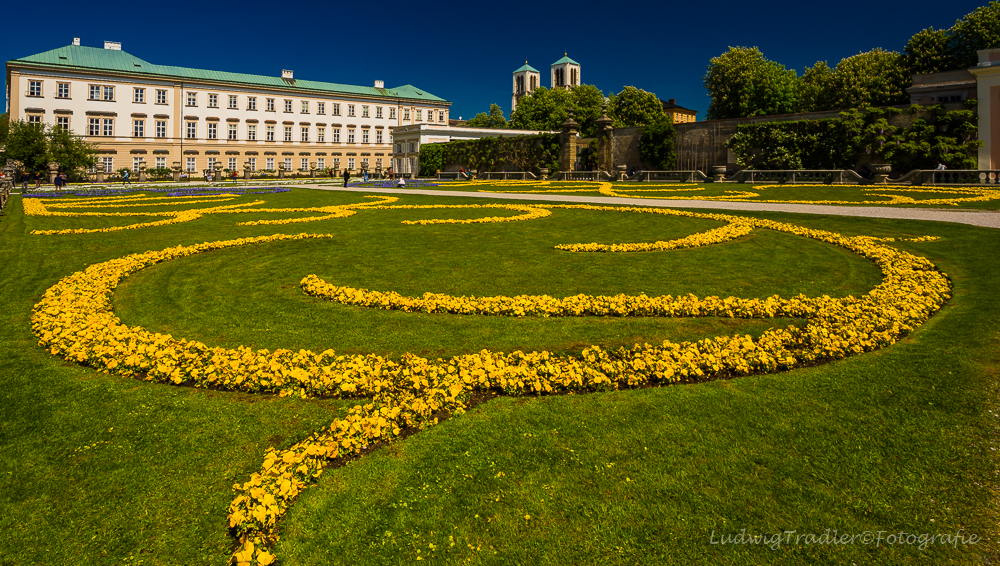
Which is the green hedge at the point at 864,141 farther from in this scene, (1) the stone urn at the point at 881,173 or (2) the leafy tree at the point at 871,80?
(2) the leafy tree at the point at 871,80

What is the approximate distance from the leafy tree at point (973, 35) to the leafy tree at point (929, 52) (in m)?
0.46

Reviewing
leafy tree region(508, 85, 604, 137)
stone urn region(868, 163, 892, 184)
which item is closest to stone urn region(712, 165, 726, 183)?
stone urn region(868, 163, 892, 184)


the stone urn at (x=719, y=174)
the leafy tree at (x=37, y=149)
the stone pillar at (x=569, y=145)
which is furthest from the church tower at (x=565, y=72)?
the stone urn at (x=719, y=174)

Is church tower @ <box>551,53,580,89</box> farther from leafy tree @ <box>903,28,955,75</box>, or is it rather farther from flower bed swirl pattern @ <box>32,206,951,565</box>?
flower bed swirl pattern @ <box>32,206,951,565</box>

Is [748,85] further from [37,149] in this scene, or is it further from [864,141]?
[37,149]

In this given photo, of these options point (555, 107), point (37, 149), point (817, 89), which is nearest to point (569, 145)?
point (817, 89)

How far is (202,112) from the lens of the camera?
72.2 metres

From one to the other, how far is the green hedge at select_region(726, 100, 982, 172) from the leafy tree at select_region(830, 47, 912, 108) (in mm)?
20603

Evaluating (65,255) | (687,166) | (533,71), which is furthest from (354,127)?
(65,255)

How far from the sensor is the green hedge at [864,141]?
27906mm

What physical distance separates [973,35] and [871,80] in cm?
717

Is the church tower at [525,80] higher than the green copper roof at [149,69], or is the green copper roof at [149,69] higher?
the church tower at [525,80]

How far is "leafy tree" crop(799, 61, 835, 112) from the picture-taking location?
52625 millimetres

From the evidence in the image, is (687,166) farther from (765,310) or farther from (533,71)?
(533,71)
